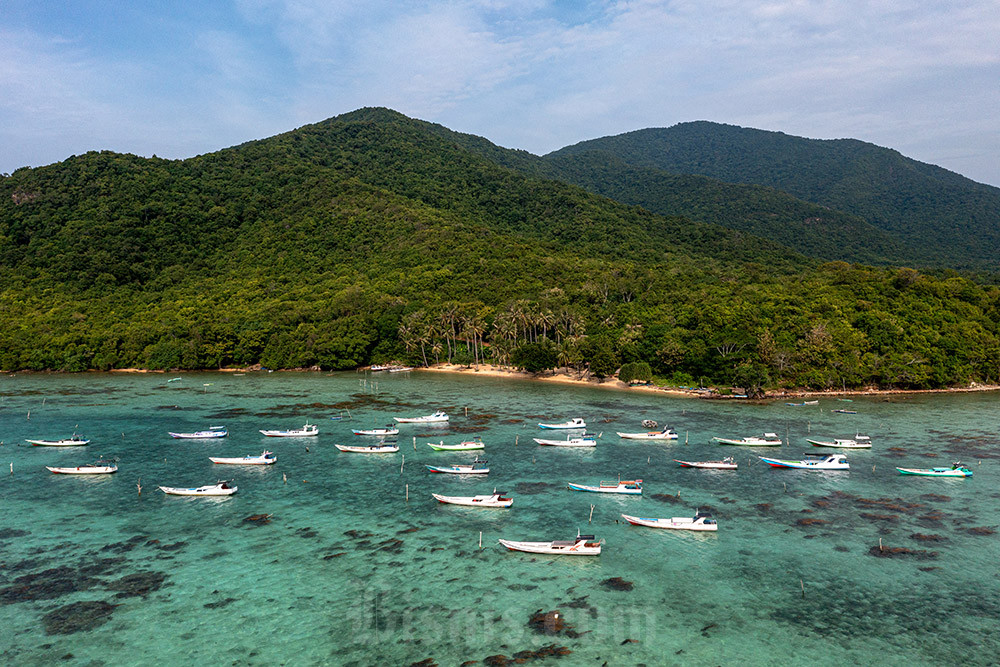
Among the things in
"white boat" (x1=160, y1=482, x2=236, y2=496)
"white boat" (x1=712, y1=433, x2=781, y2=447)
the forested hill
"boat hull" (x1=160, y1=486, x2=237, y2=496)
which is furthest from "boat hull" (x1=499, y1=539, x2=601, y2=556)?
the forested hill

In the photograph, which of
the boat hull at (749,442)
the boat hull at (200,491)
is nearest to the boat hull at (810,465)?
the boat hull at (749,442)

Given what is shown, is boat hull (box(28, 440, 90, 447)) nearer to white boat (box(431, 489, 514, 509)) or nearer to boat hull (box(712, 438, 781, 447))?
white boat (box(431, 489, 514, 509))

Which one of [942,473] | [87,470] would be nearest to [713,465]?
[942,473]

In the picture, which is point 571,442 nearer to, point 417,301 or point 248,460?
point 248,460

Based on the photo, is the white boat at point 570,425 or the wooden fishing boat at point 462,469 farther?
the white boat at point 570,425

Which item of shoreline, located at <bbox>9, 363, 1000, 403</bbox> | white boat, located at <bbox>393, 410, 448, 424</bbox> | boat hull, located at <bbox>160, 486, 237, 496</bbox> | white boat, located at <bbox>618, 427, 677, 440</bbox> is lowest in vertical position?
boat hull, located at <bbox>160, 486, 237, 496</bbox>

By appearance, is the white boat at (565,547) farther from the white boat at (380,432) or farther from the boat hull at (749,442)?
the boat hull at (749,442)
